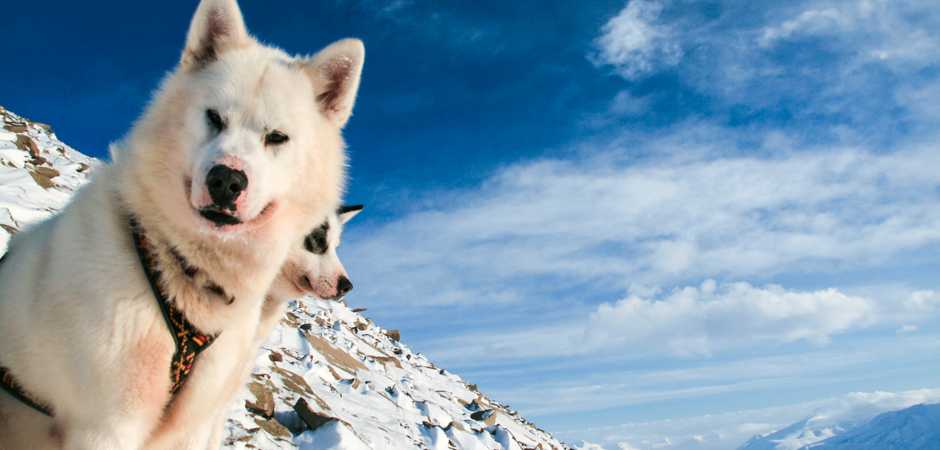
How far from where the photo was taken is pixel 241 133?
7.24 feet

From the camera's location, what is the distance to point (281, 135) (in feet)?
7.76

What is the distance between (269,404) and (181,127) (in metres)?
4.28

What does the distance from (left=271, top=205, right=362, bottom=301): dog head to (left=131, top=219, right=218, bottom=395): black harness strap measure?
238 centimetres

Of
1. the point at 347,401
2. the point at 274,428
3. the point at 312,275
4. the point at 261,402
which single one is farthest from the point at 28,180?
the point at 312,275

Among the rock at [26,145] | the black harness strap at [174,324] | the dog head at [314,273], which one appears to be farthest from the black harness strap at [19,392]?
the rock at [26,145]

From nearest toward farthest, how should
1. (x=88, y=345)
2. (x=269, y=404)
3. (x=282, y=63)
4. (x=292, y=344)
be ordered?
(x=88, y=345)
(x=282, y=63)
(x=269, y=404)
(x=292, y=344)

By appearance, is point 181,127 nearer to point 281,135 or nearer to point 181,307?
point 281,135

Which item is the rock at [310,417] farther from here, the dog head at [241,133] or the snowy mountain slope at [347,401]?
the dog head at [241,133]

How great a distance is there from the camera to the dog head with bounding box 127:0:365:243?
207cm

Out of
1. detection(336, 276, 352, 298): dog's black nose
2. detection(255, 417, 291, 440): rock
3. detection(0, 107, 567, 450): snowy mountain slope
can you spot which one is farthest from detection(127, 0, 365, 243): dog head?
detection(255, 417, 291, 440): rock

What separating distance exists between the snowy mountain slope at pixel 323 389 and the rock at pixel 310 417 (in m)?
0.01

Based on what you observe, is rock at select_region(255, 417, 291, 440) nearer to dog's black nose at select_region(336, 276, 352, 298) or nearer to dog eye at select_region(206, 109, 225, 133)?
dog's black nose at select_region(336, 276, 352, 298)

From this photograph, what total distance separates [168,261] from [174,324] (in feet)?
0.92

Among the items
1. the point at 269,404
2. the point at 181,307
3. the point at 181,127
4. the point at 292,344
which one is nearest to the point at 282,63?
the point at 181,127
